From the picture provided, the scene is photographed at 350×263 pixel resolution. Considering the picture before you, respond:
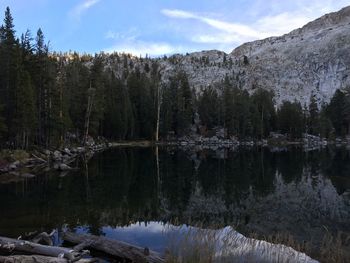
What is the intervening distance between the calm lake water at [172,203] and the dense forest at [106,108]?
16852mm

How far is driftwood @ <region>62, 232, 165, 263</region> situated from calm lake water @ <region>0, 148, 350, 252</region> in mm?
2129

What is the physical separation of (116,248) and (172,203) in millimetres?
11912

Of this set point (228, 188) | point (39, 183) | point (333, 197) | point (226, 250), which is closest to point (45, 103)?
point (39, 183)

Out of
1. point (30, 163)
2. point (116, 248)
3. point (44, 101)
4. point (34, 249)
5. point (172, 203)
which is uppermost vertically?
point (44, 101)

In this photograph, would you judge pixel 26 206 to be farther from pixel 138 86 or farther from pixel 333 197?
pixel 138 86

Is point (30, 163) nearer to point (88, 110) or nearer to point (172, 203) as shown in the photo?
point (172, 203)

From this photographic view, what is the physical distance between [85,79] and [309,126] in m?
90.1

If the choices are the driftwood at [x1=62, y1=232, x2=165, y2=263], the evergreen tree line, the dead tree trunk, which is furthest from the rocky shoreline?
the dead tree trunk

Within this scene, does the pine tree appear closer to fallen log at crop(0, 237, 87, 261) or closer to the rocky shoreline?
the rocky shoreline

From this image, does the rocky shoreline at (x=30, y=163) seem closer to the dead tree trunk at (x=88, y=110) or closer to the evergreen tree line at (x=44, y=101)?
the evergreen tree line at (x=44, y=101)

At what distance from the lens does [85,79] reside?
87.5 meters

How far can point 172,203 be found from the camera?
2525 centimetres

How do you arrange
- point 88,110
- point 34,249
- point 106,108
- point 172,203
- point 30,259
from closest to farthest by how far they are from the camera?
point 30,259 → point 34,249 → point 172,203 → point 88,110 → point 106,108

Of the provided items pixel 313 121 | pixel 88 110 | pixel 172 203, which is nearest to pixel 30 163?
pixel 172 203
